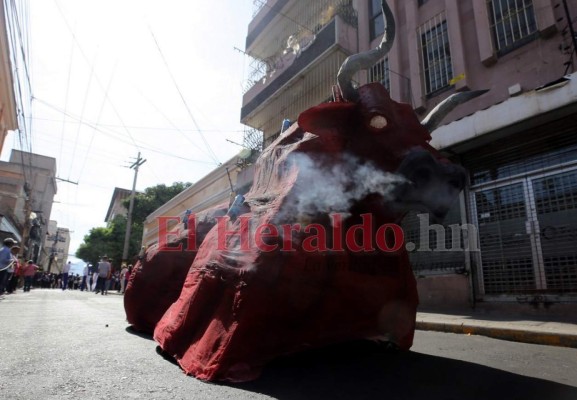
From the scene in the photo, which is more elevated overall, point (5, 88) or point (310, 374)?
point (5, 88)

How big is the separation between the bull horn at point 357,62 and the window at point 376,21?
9508mm

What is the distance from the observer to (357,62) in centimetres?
252

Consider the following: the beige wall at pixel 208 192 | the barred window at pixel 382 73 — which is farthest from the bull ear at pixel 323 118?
the beige wall at pixel 208 192

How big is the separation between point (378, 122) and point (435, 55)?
815 cm

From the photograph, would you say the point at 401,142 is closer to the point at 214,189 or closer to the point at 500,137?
the point at 500,137

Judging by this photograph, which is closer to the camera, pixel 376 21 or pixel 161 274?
pixel 161 274

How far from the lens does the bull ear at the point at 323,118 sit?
2.39 m

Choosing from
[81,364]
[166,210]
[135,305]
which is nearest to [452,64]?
[135,305]

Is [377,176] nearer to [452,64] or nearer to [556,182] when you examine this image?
[556,182]

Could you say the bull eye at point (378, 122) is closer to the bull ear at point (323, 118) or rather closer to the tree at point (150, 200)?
the bull ear at point (323, 118)

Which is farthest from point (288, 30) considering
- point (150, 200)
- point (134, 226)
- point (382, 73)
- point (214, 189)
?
point (134, 226)

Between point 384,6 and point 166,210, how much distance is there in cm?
2430

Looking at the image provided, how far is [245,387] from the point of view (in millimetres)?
2002

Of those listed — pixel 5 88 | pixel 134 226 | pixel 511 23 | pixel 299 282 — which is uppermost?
pixel 5 88
